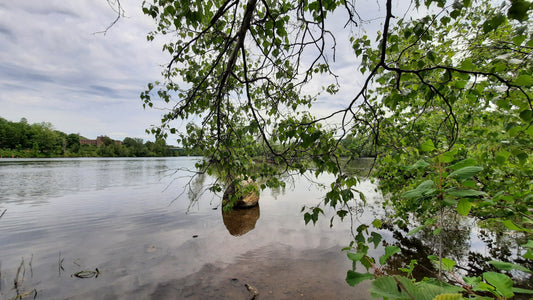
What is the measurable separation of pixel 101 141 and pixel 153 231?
5660 inches

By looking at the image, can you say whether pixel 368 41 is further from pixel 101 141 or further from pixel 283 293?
pixel 101 141

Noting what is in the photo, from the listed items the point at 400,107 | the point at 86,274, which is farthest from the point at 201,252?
the point at 400,107

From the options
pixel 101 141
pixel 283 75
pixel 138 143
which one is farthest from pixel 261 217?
pixel 101 141

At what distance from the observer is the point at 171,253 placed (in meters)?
8.09

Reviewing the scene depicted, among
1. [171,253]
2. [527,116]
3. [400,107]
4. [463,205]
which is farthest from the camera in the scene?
[171,253]

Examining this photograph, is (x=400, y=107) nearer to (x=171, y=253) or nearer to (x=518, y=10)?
(x=518, y=10)

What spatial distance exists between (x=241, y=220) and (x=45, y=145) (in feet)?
394

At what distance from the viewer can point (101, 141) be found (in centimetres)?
12394

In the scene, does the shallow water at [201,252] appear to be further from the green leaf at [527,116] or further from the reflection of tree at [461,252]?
the green leaf at [527,116]

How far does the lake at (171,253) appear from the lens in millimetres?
5926

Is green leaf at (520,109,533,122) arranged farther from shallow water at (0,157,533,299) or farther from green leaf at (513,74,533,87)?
shallow water at (0,157,533,299)

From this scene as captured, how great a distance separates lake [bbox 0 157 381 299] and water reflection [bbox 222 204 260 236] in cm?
6

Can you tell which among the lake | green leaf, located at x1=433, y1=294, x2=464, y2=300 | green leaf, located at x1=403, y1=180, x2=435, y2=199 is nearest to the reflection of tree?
the lake

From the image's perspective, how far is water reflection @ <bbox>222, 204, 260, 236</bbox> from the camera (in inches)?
410
